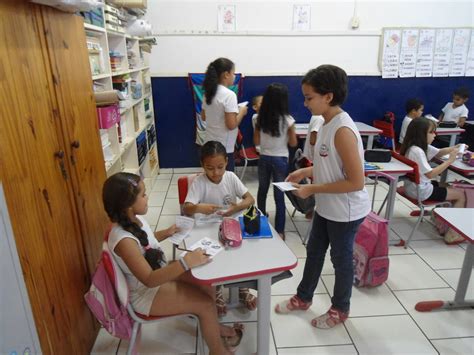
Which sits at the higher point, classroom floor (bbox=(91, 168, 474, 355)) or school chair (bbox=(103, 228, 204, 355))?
school chair (bbox=(103, 228, 204, 355))

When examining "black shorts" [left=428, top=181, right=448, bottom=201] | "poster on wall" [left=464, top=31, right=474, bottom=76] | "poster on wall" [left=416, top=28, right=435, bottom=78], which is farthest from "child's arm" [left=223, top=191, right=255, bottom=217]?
"poster on wall" [left=464, top=31, right=474, bottom=76]

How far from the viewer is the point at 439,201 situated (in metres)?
2.91

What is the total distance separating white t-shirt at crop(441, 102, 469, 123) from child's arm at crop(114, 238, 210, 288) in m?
4.80

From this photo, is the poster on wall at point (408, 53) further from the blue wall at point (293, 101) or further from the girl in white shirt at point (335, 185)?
the girl in white shirt at point (335, 185)

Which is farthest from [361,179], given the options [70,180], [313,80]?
[70,180]

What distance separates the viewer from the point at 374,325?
2.07 meters

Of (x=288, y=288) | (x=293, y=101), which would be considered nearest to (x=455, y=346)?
(x=288, y=288)

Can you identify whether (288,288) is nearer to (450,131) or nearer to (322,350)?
(322,350)

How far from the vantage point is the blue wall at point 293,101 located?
468 cm

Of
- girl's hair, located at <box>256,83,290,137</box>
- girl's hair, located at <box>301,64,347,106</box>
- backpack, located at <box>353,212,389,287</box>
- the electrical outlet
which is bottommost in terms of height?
backpack, located at <box>353,212,389,287</box>

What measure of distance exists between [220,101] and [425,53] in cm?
360

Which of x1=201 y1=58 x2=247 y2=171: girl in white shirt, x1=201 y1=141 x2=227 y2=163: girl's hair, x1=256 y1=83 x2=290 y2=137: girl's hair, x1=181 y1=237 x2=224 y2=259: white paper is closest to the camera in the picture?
x1=181 y1=237 x2=224 y2=259: white paper

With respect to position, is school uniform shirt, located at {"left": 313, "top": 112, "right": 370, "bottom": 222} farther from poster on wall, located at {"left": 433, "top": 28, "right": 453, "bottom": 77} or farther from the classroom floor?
poster on wall, located at {"left": 433, "top": 28, "right": 453, "bottom": 77}

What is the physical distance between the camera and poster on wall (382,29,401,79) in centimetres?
463
